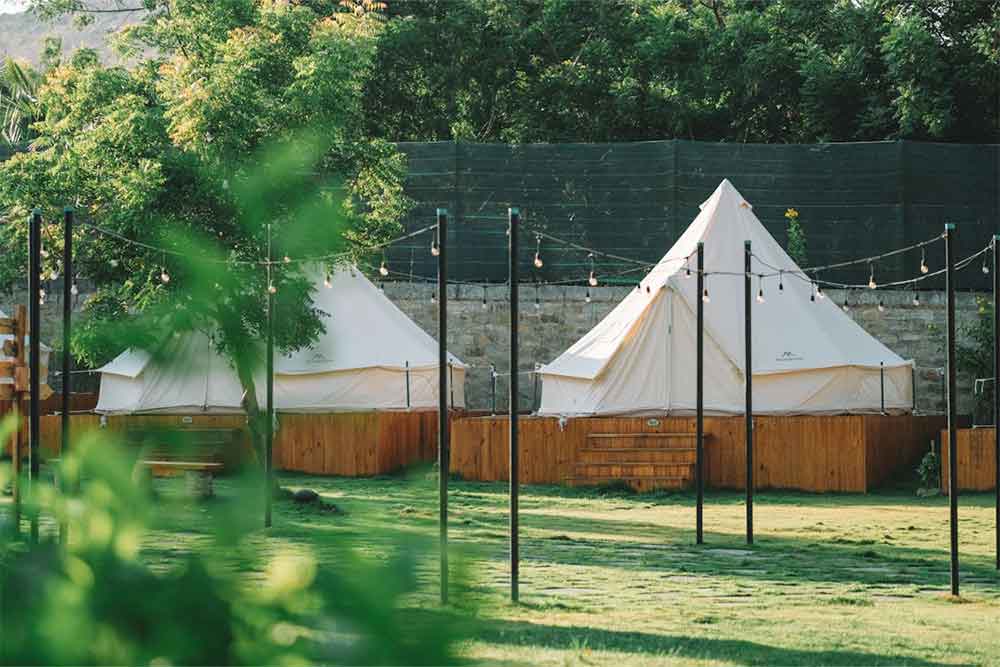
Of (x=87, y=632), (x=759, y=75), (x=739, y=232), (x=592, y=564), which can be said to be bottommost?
(x=592, y=564)

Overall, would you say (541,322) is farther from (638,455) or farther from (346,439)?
(638,455)

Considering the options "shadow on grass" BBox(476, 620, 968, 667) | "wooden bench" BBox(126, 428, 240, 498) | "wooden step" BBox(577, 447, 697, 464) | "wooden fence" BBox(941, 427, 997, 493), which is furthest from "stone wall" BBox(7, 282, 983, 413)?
"wooden bench" BBox(126, 428, 240, 498)

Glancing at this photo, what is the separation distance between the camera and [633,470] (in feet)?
66.2

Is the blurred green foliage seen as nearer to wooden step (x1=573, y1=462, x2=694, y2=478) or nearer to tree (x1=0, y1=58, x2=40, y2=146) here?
wooden step (x1=573, y1=462, x2=694, y2=478)

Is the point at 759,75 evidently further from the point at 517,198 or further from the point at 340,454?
the point at 340,454

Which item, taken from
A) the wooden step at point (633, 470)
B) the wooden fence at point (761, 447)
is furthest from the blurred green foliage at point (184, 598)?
the wooden fence at point (761, 447)

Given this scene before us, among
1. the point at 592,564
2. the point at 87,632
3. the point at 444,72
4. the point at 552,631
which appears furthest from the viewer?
the point at 444,72

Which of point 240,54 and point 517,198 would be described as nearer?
point 240,54

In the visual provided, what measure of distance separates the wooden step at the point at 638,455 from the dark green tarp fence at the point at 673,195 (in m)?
5.13

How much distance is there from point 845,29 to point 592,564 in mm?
20024

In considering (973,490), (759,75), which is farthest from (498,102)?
(973,490)

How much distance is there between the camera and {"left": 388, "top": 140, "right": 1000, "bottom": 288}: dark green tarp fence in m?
24.8

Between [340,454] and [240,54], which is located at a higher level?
A: [240,54]

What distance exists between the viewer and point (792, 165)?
2527cm
